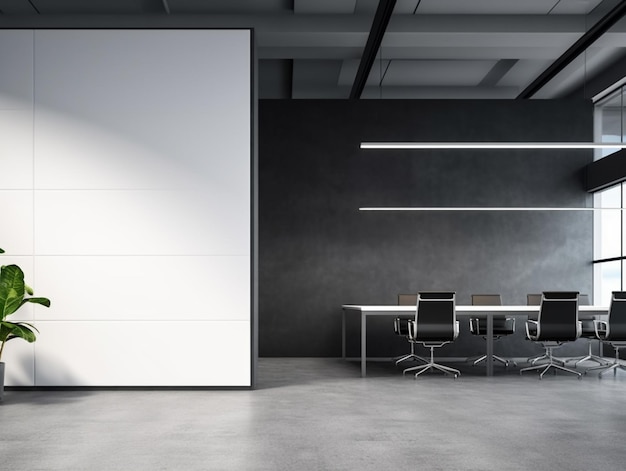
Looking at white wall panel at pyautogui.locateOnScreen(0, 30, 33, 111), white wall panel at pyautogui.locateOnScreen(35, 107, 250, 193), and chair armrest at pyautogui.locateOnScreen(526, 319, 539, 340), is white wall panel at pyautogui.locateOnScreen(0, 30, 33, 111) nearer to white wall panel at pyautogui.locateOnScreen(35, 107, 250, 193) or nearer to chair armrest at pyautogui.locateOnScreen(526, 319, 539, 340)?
white wall panel at pyautogui.locateOnScreen(35, 107, 250, 193)

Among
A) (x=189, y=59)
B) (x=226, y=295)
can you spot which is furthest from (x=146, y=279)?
(x=189, y=59)

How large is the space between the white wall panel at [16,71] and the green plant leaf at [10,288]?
166 centimetres

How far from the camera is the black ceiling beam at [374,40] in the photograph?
24.1 ft

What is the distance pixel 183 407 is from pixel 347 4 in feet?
15.7

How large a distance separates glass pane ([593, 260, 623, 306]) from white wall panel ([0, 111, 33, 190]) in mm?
7810

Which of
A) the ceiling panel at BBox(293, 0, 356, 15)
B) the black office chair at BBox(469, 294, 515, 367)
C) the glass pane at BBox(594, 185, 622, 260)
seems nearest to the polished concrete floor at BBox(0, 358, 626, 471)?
the black office chair at BBox(469, 294, 515, 367)

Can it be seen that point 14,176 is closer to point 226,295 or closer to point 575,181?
point 226,295

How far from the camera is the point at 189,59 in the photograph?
6969mm

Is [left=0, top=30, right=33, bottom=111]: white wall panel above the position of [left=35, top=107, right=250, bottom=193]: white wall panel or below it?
above

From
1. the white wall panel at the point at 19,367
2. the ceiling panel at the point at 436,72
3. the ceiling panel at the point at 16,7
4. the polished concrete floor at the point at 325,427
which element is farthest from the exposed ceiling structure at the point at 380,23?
the polished concrete floor at the point at 325,427

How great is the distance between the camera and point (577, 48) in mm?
8477

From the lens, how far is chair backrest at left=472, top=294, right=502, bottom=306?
32.0 feet

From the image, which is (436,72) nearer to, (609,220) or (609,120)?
(609,120)

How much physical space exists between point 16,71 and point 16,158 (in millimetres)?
835
